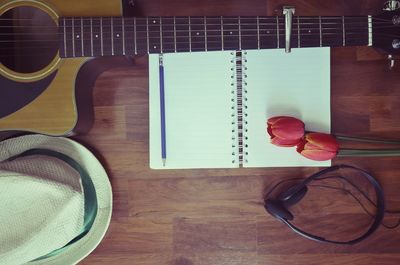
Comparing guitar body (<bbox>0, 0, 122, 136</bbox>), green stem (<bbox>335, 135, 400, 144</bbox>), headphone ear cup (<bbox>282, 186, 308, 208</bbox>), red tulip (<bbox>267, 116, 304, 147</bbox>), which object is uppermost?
guitar body (<bbox>0, 0, 122, 136</bbox>)

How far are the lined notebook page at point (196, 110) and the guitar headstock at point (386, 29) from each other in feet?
0.88

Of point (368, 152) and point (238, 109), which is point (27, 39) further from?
point (368, 152)

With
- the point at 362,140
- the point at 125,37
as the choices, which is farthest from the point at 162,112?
the point at 362,140

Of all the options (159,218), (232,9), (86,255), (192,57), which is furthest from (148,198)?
(232,9)

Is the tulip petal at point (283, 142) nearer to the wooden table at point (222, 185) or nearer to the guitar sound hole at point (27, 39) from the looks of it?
the wooden table at point (222, 185)

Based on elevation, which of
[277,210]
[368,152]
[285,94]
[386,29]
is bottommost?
[277,210]

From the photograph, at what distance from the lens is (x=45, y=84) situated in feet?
2.59

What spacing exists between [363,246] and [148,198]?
45cm

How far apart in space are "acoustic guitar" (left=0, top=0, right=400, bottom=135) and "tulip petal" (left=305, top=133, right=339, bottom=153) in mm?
165

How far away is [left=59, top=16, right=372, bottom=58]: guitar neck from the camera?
0.78 m

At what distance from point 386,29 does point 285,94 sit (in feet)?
0.71

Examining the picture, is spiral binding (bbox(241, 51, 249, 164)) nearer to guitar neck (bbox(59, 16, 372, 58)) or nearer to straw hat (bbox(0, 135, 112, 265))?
guitar neck (bbox(59, 16, 372, 58))

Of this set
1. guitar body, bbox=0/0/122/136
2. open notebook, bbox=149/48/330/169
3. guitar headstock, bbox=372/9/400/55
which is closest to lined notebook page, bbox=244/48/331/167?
open notebook, bbox=149/48/330/169

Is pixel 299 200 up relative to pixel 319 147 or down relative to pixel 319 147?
down
